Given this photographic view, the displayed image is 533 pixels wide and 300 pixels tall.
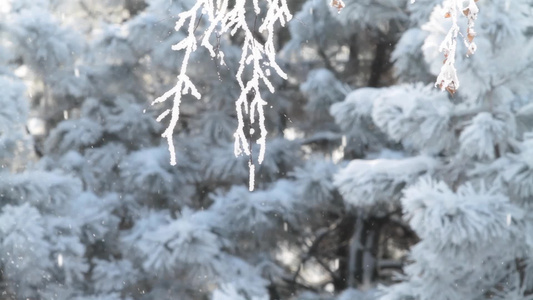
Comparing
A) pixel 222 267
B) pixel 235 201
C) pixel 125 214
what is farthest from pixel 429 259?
pixel 125 214

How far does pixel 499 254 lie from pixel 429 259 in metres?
0.39

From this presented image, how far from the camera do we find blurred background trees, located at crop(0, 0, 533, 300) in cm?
377

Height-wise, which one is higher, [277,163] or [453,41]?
[453,41]

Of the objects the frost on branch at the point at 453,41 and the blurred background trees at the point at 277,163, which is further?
the blurred background trees at the point at 277,163

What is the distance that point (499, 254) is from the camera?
148 inches

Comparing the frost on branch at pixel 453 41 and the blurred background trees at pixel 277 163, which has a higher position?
the frost on branch at pixel 453 41

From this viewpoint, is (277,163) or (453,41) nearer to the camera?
(453,41)

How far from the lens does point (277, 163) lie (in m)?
6.45

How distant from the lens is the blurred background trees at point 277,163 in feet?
12.4

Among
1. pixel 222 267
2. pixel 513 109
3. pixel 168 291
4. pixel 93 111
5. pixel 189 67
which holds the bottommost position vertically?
pixel 168 291

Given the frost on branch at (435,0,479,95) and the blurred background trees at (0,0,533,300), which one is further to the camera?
the blurred background trees at (0,0,533,300)

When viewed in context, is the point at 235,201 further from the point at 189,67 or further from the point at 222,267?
the point at 189,67

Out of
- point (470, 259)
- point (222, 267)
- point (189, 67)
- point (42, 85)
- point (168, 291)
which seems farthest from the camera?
point (42, 85)

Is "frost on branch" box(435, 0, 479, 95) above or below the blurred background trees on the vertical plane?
above
